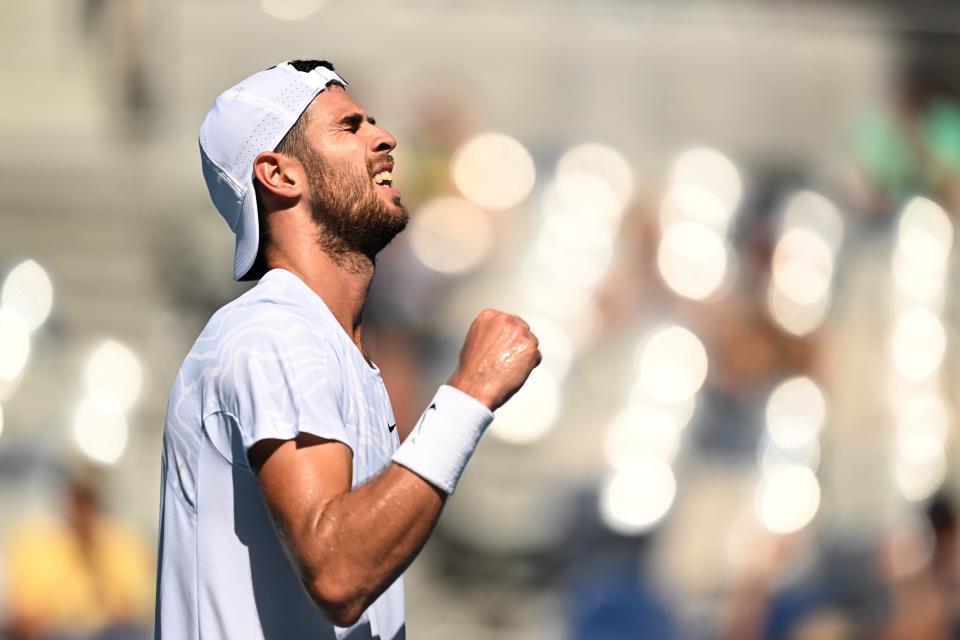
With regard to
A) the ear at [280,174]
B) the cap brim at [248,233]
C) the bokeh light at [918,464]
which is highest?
the ear at [280,174]

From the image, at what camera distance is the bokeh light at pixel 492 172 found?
351 inches

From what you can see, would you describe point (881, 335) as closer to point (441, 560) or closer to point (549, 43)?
point (441, 560)

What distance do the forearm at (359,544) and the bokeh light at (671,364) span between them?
6219mm

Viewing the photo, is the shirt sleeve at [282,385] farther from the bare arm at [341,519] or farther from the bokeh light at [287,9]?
the bokeh light at [287,9]

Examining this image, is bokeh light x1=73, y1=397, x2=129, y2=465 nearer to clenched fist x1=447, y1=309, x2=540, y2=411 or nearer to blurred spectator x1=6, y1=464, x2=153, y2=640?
blurred spectator x1=6, y1=464, x2=153, y2=640

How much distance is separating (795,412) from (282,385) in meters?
6.19

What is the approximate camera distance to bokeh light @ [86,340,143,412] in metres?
7.97

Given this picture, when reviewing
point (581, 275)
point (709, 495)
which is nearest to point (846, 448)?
point (709, 495)

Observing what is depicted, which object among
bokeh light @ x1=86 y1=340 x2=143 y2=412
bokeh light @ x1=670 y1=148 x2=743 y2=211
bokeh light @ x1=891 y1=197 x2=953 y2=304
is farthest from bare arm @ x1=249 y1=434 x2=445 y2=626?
bokeh light @ x1=670 y1=148 x2=743 y2=211

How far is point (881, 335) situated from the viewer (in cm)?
848

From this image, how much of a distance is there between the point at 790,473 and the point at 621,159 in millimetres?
2985

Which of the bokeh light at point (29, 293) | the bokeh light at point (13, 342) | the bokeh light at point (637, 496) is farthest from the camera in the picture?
the bokeh light at point (29, 293)

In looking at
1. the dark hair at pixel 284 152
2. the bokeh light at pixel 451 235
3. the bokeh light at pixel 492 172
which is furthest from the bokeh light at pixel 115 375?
the dark hair at pixel 284 152

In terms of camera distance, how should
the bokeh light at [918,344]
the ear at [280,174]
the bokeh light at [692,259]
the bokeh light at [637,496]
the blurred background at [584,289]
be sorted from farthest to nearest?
the bokeh light at [692,259] < the bokeh light at [918,344] < the bokeh light at [637,496] < the blurred background at [584,289] < the ear at [280,174]
